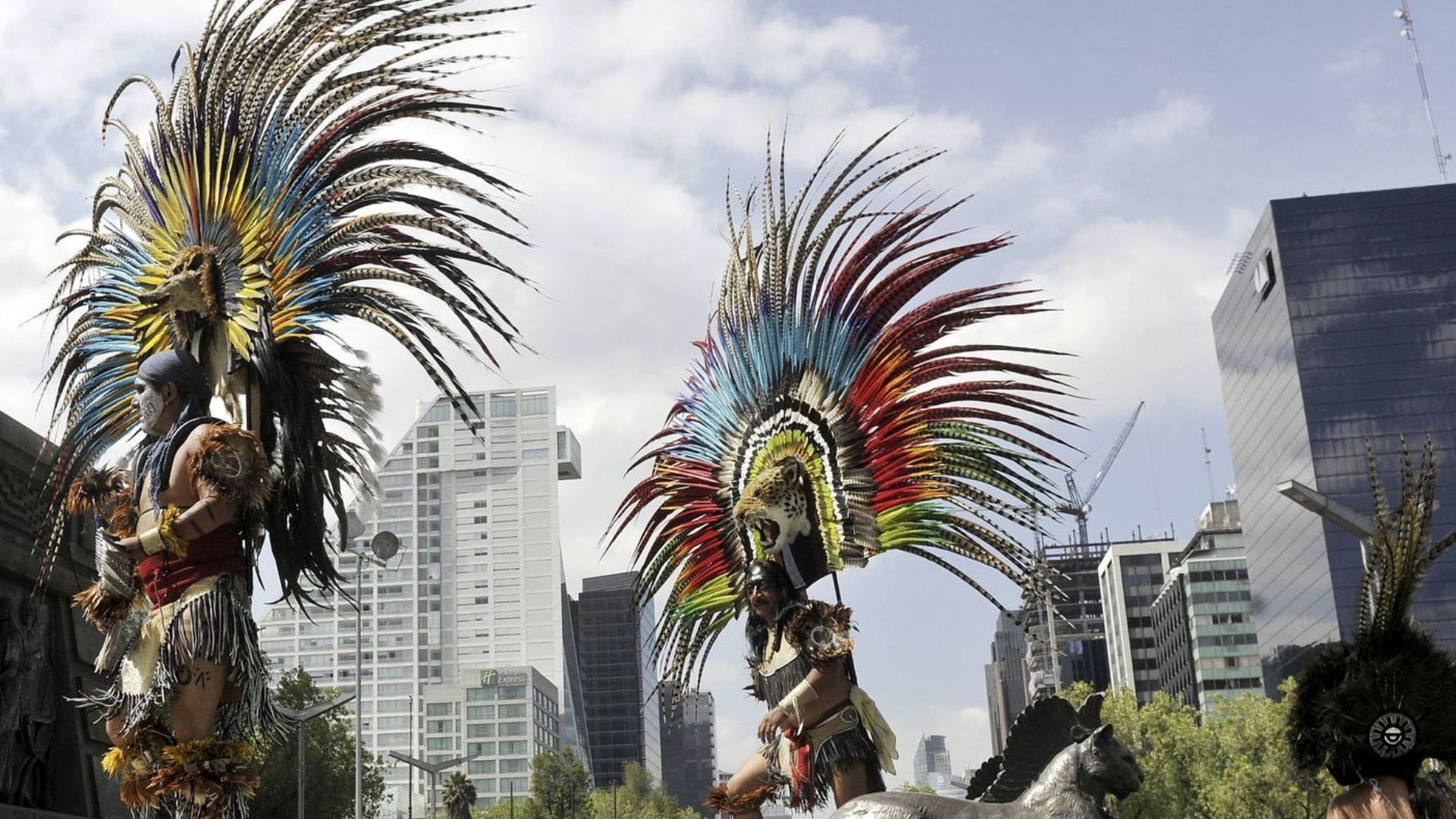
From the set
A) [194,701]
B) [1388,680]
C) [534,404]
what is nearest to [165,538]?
[194,701]

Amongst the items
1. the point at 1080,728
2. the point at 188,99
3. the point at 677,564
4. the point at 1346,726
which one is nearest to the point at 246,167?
the point at 188,99

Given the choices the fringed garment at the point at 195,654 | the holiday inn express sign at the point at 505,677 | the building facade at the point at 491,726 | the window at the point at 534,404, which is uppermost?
the window at the point at 534,404

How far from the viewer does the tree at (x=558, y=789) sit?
258 ft

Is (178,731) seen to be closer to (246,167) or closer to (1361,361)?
(246,167)

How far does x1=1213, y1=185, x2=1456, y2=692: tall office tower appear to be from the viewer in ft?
328

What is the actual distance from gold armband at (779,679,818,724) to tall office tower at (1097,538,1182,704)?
14812 cm

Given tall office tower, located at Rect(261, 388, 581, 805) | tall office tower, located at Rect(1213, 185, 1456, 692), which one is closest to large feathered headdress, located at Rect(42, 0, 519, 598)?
tall office tower, located at Rect(1213, 185, 1456, 692)

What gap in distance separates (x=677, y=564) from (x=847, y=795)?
9.81 feet

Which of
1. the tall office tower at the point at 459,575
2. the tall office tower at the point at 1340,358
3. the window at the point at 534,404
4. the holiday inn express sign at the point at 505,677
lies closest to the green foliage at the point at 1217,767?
the tall office tower at the point at 1340,358

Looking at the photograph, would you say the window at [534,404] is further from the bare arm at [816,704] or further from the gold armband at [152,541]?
the gold armband at [152,541]

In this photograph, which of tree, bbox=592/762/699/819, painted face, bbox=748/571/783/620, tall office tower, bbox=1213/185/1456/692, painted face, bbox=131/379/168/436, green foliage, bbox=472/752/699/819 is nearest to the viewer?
painted face, bbox=131/379/168/436

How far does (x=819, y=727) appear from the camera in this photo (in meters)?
8.60

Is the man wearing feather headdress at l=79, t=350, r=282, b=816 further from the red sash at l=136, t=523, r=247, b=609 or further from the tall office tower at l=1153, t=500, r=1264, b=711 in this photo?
the tall office tower at l=1153, t=500, r=1264, b=711

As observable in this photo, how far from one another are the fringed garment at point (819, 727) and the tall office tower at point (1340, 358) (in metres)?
95.9
